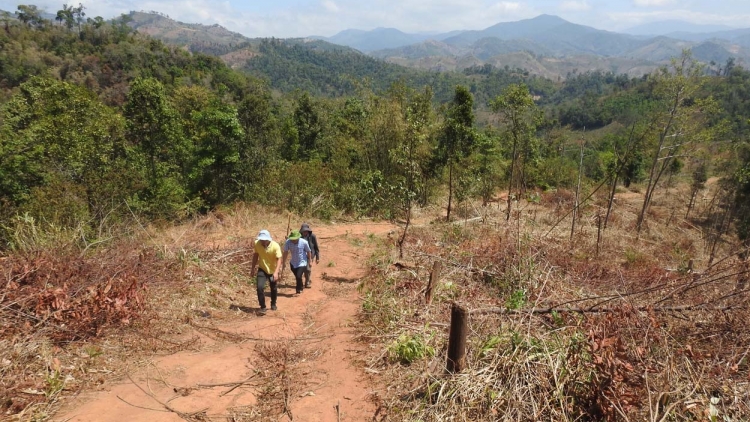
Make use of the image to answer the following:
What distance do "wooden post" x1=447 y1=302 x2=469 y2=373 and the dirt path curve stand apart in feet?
3.24

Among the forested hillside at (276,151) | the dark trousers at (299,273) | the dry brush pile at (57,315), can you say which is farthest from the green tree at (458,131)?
the dry brush pile at (57,315)

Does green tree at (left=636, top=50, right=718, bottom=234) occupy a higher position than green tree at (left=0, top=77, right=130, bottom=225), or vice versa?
green tree at (left=636, top=50, right=718, bottom=234)

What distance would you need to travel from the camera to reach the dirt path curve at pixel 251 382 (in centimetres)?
372

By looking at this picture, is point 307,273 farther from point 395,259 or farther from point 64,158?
point 64,158

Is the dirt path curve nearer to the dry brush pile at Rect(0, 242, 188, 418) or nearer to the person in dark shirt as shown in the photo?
the dry brush pile at Rect(0, 242, 188, 418)

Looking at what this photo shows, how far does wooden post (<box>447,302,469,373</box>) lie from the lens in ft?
11.7

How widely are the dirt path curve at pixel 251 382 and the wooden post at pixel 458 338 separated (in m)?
0.99

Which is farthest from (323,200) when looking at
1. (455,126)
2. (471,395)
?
(471,395)

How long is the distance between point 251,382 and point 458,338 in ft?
7.60

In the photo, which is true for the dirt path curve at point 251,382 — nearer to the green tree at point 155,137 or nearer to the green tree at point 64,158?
the green tree at point 64,158

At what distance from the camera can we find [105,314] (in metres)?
4.85

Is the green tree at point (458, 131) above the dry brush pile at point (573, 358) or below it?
above

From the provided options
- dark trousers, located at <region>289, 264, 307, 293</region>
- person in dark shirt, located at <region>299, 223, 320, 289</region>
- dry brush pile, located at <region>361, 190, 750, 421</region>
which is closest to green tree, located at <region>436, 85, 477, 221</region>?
person in dark shirt, located at <region>299, 223, 320, 289</region>

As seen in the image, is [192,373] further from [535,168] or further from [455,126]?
[535,168]
